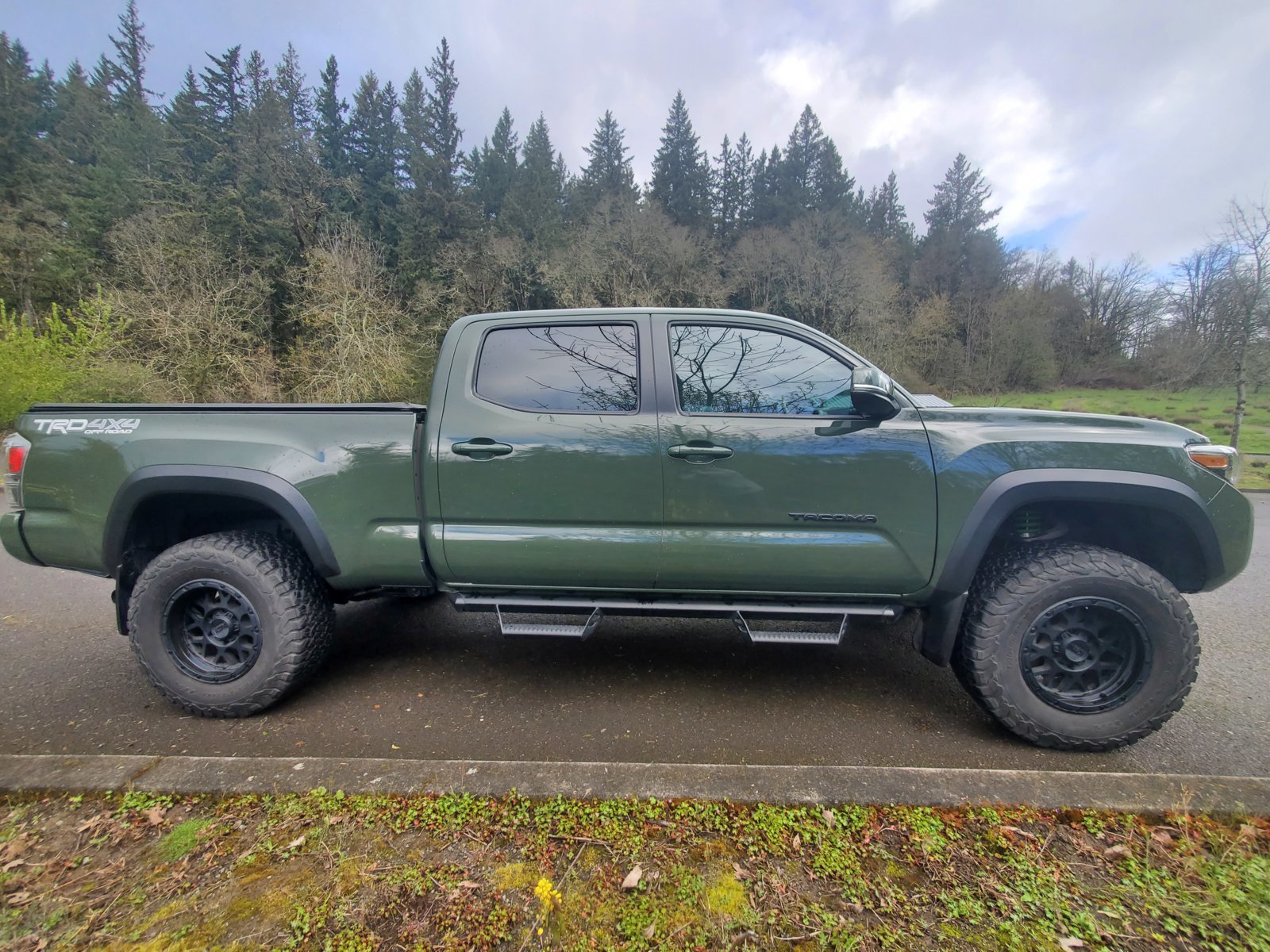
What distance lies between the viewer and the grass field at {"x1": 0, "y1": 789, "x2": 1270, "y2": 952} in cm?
148

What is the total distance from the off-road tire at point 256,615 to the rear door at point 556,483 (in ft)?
2.54

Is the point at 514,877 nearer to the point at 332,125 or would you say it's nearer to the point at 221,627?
the point at 221,627

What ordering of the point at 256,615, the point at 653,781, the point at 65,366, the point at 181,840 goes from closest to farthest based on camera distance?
the point at 181,840 < the point at 653,781 < the point at 256,615 < the point at 65,366

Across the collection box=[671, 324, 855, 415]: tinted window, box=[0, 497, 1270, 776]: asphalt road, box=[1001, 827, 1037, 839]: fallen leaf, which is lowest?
box=[0, 497, 1270, 776]: asphalt road

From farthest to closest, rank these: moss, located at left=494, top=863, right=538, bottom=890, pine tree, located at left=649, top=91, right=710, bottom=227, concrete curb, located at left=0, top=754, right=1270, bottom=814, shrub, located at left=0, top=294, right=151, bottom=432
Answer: pine tree, located at left=649, top=91, right=710, bottom=227, shrub, located at left=0, top=294, right=151, bottom=432, concrete curb, located at left=0, top=754, right=1270, bottom=814, moss, located at left=494, top=863, right=538, bottom=890

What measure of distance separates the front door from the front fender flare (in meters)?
0.14

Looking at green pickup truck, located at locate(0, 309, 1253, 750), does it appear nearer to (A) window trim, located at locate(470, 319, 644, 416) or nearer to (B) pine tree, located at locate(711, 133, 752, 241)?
(A) window trim, located at locate(470, 319, 644, 416)

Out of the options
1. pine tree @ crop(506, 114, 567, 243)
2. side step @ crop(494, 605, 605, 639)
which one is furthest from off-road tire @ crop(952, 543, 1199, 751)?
pine tree @ crop(506, 114, 567, 243)

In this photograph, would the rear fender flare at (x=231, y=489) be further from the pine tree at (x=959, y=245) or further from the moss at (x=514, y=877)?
the pine tree at (x=959, y=245)

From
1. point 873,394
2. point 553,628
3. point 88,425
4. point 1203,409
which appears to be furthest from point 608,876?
point 1203,409

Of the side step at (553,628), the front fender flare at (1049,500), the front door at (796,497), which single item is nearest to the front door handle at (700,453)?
the front door at (796,497)

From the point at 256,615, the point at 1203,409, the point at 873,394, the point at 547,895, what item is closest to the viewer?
the point at 547,895

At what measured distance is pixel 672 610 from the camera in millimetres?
2707

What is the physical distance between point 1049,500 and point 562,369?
234 centimetres
